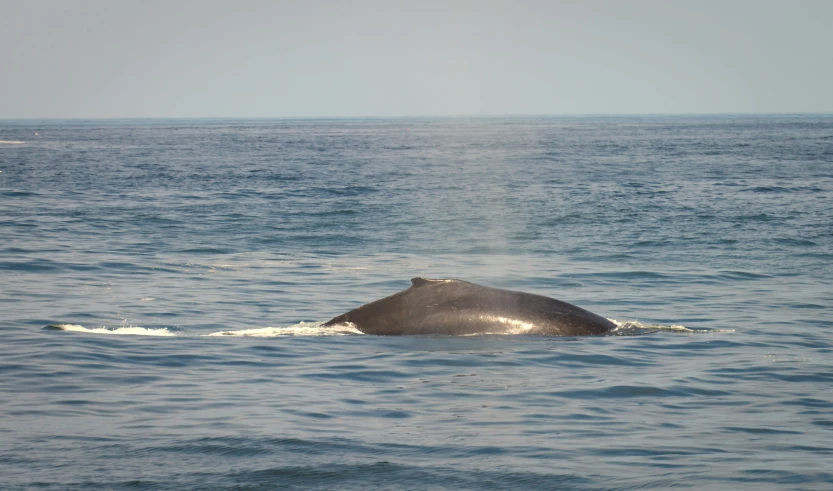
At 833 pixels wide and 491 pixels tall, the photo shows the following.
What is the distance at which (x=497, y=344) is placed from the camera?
11.9m

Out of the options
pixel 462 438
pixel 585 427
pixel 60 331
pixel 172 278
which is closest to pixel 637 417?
pixel 585 427

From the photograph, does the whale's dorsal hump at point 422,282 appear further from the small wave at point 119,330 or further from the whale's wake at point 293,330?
the small wave at point 119,330

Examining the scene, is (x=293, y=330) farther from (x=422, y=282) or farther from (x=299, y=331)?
(x=422, y=282)

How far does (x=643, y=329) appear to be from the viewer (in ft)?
43.7

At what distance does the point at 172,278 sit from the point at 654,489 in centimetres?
1318

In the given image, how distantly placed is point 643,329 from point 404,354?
345cm

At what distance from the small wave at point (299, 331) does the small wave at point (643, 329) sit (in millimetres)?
3226

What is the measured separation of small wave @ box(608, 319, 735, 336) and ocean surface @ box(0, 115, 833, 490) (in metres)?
0.04

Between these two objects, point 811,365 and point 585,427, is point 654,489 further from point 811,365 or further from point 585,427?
point 811,365

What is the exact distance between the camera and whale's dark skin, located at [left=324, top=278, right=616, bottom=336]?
1218cm

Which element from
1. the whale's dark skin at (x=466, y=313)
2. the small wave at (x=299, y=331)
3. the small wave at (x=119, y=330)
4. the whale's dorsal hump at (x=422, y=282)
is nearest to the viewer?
the whale's dorsal hump at (x=422, y=282)

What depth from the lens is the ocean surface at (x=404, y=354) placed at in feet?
24.9

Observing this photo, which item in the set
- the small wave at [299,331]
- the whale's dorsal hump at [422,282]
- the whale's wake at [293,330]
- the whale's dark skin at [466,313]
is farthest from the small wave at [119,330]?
the whale's dorsal hump at [422,282]

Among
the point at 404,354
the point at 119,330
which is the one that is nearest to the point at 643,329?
the point at 404,354
